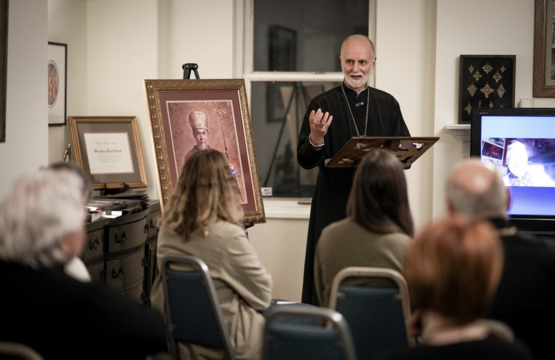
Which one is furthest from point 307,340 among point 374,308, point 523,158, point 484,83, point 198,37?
point 198,37

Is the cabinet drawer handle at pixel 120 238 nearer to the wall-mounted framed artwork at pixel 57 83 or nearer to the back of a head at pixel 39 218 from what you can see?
the wall-mounted framed artwork at pixel 57 83

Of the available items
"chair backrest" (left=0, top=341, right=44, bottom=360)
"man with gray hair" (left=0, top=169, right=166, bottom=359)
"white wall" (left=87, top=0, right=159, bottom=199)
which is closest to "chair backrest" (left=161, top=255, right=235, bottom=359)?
"man with gray hair" (left=0, top=169, right=166, bottom=359)

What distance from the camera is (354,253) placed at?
6.34 ft

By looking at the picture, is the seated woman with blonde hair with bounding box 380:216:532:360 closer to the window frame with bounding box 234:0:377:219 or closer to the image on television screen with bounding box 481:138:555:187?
the image on television screen with bounding box 481:138:555:187

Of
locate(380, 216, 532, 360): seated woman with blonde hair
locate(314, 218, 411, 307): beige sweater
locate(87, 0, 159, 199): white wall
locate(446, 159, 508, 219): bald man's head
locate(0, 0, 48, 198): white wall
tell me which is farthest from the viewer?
locate(87, 0, 159, 199): white wall

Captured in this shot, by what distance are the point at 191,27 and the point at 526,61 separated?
88.3 inches

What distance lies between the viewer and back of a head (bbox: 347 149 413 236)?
1.94 meters

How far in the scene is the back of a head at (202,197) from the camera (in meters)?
2.09

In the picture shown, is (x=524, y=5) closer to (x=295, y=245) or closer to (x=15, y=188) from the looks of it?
(x=295, y=245)

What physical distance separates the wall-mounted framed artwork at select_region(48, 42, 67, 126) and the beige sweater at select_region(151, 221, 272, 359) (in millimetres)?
2107

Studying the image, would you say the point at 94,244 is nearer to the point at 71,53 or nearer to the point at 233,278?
the point at 233,278

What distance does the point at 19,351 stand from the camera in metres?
1.28

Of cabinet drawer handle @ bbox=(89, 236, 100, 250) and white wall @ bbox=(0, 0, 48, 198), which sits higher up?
white wall @ bbox=(0, 0, 48, 198)

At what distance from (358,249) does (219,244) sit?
0.47m
